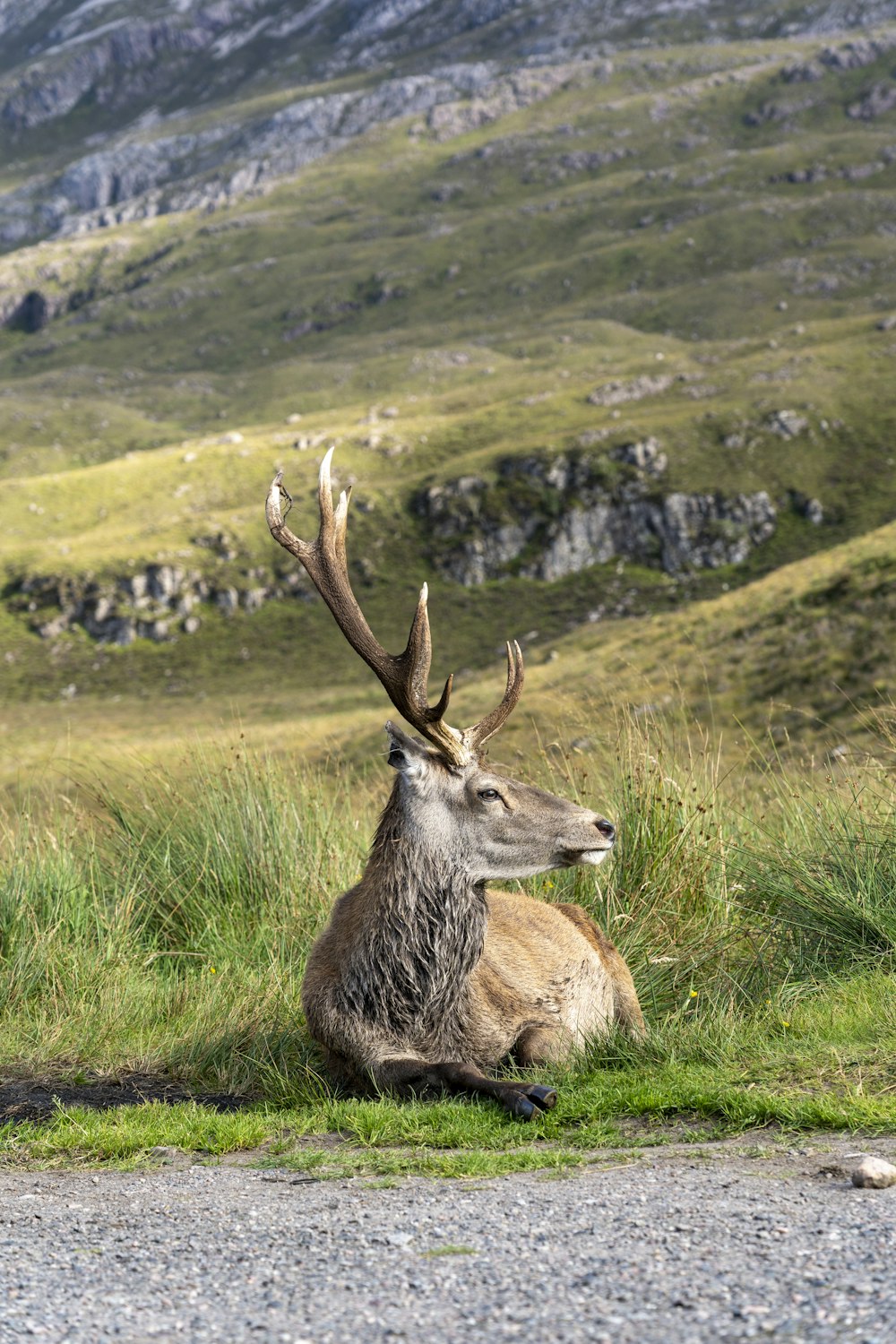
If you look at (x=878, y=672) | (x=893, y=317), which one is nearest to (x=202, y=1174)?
(x=878, y=672)

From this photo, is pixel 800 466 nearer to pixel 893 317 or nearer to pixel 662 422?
pixel 662 422

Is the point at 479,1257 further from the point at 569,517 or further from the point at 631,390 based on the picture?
the point at 631,390

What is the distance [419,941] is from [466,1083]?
2.87 feet

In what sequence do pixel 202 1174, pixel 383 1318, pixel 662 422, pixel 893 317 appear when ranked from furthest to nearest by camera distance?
pixel 893 317 < pixel 662 422 < pixel 202 1174 < pixel 383 1318

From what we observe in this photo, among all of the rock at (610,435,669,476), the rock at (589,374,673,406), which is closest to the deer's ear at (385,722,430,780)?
the rock at (610,435,669,476)

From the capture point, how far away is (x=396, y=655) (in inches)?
302

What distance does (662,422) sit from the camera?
4840 inches

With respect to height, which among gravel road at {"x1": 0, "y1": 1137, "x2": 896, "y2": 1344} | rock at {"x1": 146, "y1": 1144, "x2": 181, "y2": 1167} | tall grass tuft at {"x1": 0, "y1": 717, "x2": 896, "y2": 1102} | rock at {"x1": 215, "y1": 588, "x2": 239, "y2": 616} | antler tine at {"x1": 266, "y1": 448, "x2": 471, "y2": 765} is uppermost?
antler tine at {"x1": 266, "y1": 448, "x2": 471, "y2": 765}

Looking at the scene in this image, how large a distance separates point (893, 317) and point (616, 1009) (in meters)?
146

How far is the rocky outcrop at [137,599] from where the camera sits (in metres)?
113

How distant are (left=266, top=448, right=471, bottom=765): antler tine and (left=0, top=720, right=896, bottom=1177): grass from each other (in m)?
2.07

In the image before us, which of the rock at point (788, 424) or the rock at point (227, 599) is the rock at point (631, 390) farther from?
the rock at point (227, 599)

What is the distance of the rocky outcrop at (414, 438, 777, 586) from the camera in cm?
11462

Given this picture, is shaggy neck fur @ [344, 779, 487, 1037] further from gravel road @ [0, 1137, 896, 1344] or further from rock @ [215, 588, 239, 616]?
rock @ [215, 588, 239, 616]
